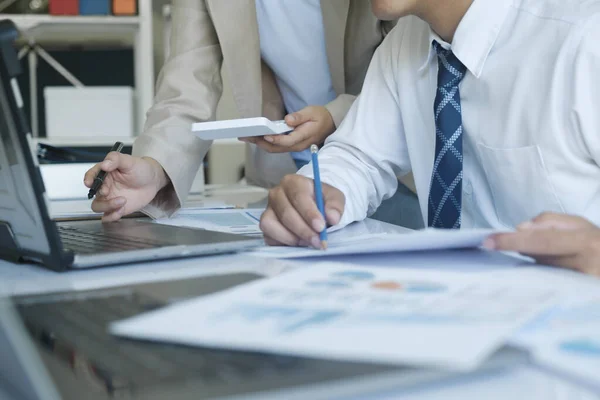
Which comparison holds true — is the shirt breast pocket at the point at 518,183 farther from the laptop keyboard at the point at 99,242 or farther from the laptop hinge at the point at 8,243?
the laptop hinge at the point at 8,243

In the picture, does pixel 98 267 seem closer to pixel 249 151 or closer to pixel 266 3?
pixel 266 3

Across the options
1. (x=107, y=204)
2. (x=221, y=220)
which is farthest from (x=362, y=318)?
(x=107, y=204)

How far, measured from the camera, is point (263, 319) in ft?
1.41

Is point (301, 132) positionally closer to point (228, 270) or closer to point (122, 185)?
point (122, 185)

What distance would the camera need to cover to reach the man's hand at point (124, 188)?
1188 mm

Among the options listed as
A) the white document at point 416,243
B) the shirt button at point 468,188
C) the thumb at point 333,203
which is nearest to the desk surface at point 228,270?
the white document at point 416,243

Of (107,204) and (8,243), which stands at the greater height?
(8,243)

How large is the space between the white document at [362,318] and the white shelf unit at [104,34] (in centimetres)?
243

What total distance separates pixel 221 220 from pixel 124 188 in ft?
0.65

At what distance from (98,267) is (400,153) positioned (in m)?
0.67

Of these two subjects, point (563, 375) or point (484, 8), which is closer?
point (563, 375)

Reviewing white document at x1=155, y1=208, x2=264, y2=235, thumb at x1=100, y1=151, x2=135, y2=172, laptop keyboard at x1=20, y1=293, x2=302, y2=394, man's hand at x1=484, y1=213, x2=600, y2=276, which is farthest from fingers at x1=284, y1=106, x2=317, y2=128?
laptop keyboard at x1=20, y1=293, x2=302, y2=394

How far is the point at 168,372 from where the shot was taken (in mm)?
355

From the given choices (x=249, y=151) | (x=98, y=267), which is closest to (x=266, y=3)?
(x=249, y=151)
